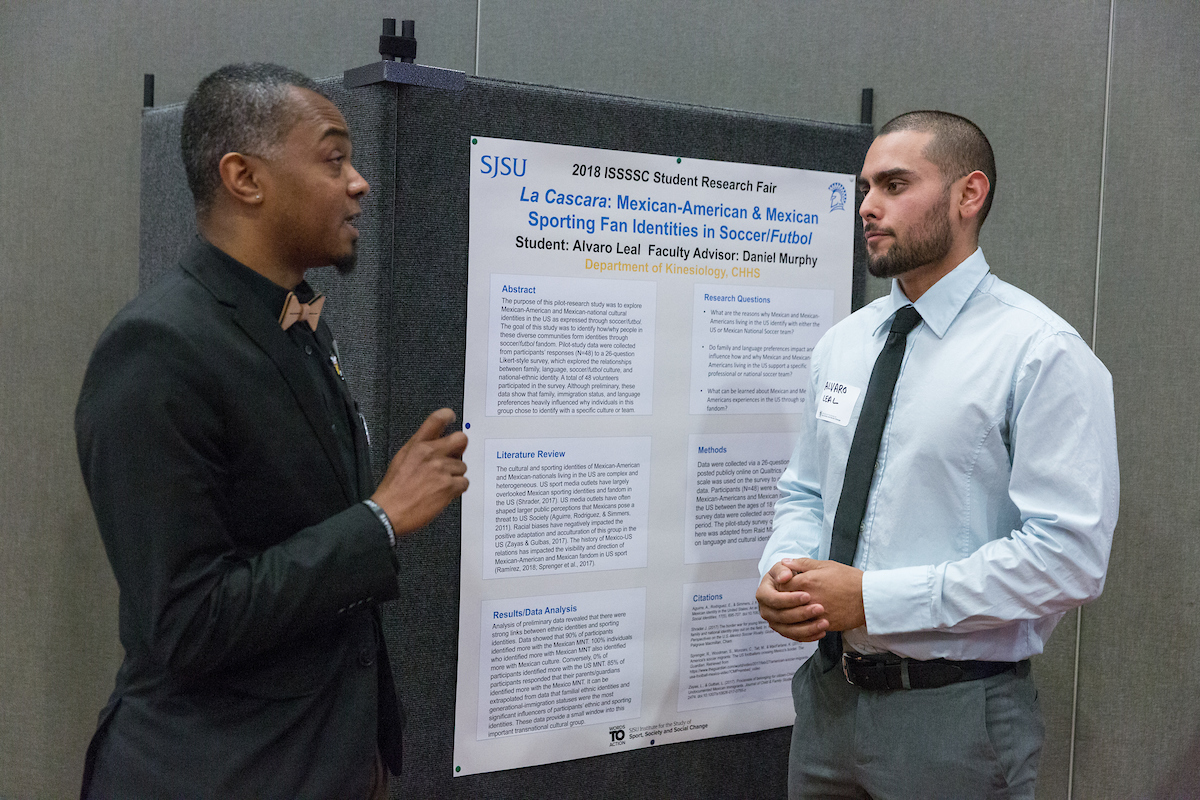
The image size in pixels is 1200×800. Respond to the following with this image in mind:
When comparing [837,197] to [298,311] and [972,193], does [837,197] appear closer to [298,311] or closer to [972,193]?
[972,193]

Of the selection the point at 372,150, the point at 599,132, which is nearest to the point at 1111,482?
the point at 599,132

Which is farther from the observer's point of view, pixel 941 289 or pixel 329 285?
pixel 329 285

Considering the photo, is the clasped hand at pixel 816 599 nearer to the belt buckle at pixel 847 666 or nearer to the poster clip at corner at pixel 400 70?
the belt buckle at pixel 847 666

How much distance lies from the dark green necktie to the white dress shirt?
0.05 ft

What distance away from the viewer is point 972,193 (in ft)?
5.54

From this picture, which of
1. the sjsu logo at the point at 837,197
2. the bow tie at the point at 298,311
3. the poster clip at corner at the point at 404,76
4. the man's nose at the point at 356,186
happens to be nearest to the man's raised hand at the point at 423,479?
the bow tie at the point at 298,311

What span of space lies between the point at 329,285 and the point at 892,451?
1.09 meters

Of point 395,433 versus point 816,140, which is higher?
point 816,140

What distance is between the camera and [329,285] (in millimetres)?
1881

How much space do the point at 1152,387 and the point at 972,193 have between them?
1.05 m

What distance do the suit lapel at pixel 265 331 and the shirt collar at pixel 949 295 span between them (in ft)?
3.35

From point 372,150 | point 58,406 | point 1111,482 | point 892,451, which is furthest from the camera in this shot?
point 58,406

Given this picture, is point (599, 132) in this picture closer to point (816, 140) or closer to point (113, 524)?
point (816, 140)

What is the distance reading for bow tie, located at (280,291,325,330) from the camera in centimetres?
126
